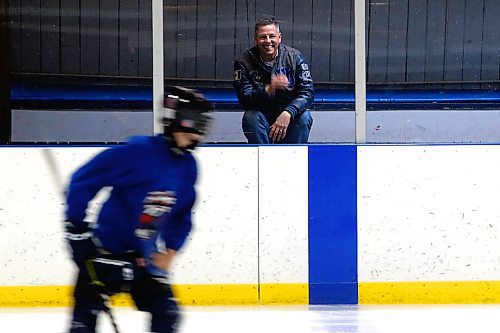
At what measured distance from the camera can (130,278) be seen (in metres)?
3.39

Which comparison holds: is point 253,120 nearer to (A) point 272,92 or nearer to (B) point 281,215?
(A) point 272,92

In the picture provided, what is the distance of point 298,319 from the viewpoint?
553 centimetres

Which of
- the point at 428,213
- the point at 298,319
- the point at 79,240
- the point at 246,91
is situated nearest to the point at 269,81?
the point at 246,91

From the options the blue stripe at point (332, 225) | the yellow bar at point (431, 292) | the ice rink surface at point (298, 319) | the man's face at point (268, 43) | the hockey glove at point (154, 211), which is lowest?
the ice rink surface at point (298, 319)

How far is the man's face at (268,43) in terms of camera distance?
6.10 m

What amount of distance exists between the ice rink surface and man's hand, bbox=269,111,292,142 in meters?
0.94

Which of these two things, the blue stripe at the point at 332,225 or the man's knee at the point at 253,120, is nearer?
the blue stripe at the point at 332,225

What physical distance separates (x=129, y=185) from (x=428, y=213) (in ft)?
9.67

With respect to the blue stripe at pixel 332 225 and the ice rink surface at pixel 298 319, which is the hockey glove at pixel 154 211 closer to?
the ice rink surface at pixel 298 319

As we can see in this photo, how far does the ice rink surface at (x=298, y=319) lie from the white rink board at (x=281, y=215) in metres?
0.22

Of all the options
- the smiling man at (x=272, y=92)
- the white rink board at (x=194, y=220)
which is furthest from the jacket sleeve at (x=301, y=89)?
the white rink board at (x=194, y=220)

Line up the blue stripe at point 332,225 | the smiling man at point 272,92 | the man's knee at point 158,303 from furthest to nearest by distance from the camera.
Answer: the smiling man at point 272,92, the blue stripe at point 332,225, the man's knee at point 158,303

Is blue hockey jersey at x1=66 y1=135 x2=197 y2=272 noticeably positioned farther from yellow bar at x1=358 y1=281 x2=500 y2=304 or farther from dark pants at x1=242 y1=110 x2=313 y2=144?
yellow bar at x1=358 y1=281 x2=500 y2=304

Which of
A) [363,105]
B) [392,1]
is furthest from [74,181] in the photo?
[392,1]
